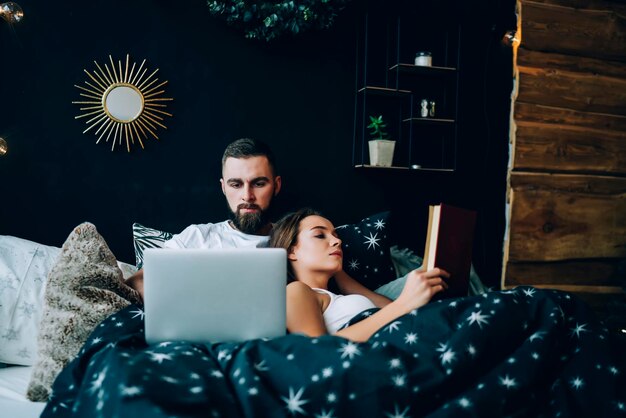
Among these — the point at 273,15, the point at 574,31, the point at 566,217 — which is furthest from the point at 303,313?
the point at 574,31

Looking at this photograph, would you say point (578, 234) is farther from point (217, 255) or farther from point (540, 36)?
point (217, 255)

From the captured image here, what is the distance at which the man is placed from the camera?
86.3 inches

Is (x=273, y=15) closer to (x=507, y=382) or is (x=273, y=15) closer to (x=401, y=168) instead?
(x=401, y=168)

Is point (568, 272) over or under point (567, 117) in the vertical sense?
under

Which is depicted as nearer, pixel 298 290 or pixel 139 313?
pixel 139 313

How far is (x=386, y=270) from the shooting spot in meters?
2.24

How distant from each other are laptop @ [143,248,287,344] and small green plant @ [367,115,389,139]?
1.63m

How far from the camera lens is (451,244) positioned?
1.45m

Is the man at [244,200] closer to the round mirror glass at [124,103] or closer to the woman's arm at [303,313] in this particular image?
the round mirror glass at [124,103]

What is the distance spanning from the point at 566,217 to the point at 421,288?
193cm

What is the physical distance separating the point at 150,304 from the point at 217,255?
0.20 meters

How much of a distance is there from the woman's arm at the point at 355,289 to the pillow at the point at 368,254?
96 mm

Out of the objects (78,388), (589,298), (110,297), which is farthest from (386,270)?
(589,298)

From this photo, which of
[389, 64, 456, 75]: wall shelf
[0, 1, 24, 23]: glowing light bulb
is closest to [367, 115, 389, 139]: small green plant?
[389, 64, 456, 75]: wall shelf
